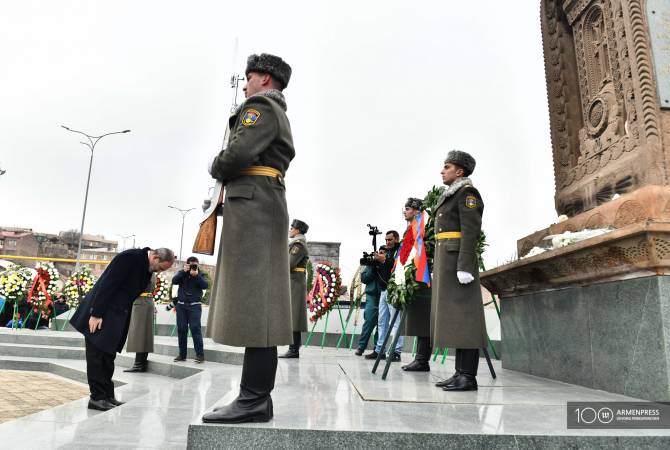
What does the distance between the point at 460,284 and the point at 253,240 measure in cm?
213

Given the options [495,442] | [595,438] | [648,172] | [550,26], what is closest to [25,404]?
[495,442]

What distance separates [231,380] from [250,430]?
291cm

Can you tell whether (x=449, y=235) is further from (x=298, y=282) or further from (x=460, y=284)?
(x=298, y=282)

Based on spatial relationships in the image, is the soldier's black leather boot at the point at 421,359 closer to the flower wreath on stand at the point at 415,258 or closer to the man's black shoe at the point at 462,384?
the flower wreath on stand at the point at 415,258

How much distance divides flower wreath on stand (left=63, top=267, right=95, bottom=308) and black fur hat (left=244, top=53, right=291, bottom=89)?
13549 millimetres

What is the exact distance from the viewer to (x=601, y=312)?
386cm

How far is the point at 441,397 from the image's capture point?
3449 millimetres

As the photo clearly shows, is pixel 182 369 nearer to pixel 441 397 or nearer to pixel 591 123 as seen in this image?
pixel 441 397

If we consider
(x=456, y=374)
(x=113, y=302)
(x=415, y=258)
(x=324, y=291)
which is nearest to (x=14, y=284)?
(x=324, y=291)

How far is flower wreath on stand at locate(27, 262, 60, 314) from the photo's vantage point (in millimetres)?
13000

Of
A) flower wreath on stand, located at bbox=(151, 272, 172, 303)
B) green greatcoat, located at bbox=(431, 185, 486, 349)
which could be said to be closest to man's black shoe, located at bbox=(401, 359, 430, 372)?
green greatcoat, located at bbox=(431, 185, 486, 349)

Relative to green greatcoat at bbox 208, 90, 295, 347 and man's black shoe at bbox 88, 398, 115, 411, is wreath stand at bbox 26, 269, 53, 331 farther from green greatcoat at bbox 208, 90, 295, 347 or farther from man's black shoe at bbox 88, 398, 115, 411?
green greatcoat at bbox 208, 90, 295, 347

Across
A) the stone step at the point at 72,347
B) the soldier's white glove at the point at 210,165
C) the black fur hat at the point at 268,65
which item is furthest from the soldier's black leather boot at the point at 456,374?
the stone step at the point at 72,347

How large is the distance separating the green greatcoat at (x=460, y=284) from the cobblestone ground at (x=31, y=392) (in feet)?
13.7
